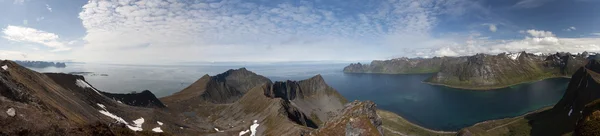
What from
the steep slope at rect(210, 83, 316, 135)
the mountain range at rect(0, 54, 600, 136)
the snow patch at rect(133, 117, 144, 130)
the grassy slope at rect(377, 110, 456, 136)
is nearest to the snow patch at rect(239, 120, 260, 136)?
the mountain range at rect(0, 54, 600, 136)

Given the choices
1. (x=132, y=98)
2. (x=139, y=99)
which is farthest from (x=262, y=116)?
(x=132, y=98)

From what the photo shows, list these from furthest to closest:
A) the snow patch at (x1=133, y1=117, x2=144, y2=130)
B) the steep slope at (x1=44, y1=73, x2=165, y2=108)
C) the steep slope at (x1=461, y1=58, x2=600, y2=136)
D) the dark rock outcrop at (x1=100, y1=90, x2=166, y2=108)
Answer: the dark rock outcrop at (x1=100, y1=90, x2=166, y2=108) < the steep slope at (x1=461, y1=58, x2=600, y2=136) < the steep slope at (x1=44, y1=73, x2=165, y2=108) < the snow patch at (x1=133, y1=117, x2=144, y2=130)

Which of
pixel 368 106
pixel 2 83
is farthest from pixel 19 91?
pixel 368 106

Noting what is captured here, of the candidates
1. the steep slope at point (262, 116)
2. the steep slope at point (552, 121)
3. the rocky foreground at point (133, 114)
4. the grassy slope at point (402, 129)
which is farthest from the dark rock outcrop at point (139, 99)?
the steep slope at point (552, 121)

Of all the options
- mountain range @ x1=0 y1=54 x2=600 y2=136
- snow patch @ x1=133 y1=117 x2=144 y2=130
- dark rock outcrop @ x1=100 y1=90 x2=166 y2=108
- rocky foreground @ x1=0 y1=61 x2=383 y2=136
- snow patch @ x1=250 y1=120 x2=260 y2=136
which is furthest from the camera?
dark rock outcrop @ x1=100 y1=90 x2=166 y2=108

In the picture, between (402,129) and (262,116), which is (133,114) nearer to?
(262,116)

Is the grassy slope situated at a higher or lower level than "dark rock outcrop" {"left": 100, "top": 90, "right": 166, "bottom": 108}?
lower

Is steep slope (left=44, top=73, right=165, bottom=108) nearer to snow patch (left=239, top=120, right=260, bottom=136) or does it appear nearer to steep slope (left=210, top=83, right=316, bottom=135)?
steep slope (left=210, top=83, right=316, bottom=135)

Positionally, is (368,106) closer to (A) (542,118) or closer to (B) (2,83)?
(B) (2,83)
